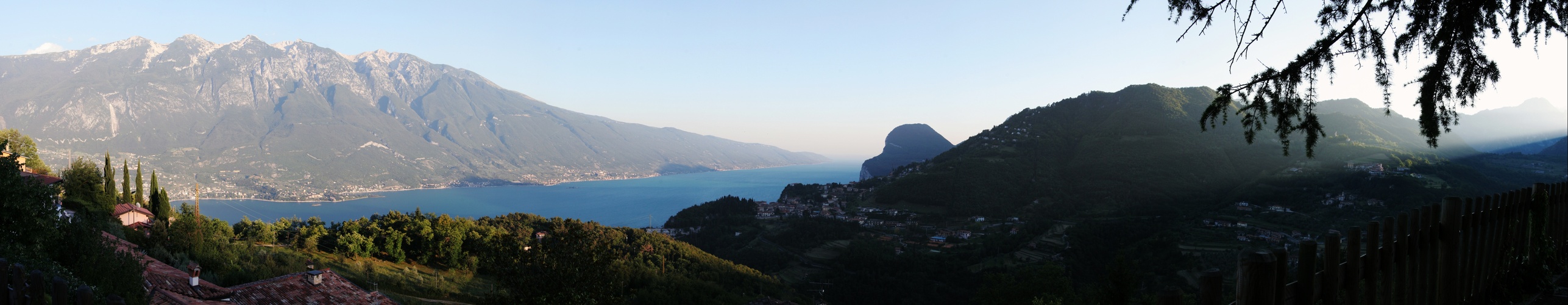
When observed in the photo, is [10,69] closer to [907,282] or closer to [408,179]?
[408,179]

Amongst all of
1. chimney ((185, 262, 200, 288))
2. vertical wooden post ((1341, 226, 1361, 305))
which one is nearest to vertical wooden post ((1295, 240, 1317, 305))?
vertical wooden post ((1341, 226, 1361, 305))

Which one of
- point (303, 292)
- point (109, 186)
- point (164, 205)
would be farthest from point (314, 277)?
point (164, 205)

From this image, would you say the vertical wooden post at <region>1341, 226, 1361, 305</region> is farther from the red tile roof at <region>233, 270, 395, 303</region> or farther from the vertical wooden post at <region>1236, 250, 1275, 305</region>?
the red tile roof at <region>233, 270, 395, 303</region>

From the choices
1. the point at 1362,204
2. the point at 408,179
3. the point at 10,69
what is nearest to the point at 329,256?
the point at 1362,204

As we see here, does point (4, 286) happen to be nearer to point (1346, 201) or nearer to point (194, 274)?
point (194, 274)

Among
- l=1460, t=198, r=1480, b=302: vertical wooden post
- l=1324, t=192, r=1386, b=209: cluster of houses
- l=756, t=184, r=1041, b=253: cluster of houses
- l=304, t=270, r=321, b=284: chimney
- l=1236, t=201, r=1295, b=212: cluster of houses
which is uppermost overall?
l=1460, t=198, r=1480, b=302: vertical wooden post

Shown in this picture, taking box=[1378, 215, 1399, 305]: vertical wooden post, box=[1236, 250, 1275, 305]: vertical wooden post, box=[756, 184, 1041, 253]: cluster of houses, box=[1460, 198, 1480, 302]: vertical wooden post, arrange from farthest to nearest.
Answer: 1. box=[756, 184, 1041, 253]: cluster of houses
2. box=[1460, 198, 1480, 302]: vertical wooden post
3. box=[1378, 215, 1399, 305]: vertical wooden post
4. box=[1236, 250, 1275, 305]: vertical wooden post
